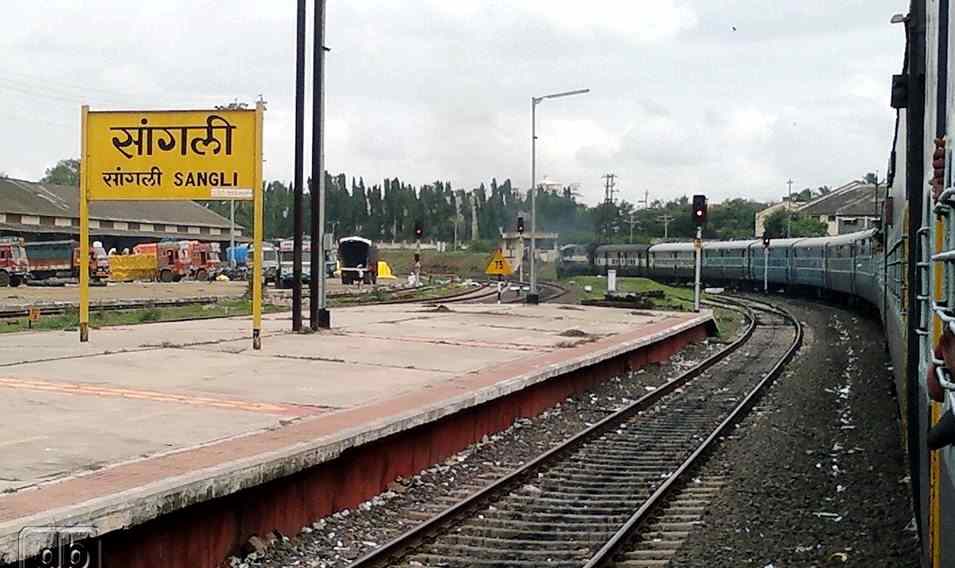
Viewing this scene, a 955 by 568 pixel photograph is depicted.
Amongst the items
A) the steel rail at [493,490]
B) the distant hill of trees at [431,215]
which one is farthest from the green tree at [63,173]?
the steel rail at [493,490]

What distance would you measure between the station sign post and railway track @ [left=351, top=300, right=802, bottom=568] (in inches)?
227

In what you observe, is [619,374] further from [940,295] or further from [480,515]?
[940,295]

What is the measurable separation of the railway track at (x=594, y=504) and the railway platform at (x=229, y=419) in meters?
0.90

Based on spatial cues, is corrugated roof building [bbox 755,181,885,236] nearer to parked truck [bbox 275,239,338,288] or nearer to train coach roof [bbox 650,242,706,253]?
train coach roof [bbox 650,242,706,253]

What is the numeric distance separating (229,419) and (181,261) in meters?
50.8

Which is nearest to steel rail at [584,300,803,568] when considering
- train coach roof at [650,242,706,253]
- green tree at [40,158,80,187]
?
train coach roof at [650,242,706,253]

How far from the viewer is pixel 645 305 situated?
3241 centimetres

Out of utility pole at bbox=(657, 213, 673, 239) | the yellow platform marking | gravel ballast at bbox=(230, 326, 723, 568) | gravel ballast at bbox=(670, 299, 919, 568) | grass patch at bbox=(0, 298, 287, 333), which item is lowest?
gravel ballast at bbox=(670, 299, 919, 568)

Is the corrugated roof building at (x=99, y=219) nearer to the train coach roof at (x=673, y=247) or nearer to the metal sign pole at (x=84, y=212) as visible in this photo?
the train coach roof at (x=673, y=247)

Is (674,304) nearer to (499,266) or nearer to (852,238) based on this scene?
(852,238)

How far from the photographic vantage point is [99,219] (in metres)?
70.2

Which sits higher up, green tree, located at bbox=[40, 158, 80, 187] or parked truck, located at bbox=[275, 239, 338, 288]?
green tree, located at bbox=[40, 158, 80, 187]

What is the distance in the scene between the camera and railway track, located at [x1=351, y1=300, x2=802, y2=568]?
7195 mm

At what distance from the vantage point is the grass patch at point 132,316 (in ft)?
69.3
